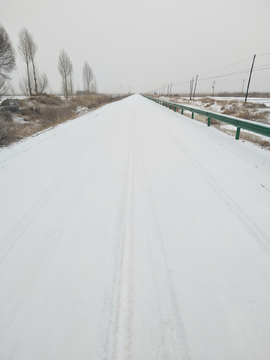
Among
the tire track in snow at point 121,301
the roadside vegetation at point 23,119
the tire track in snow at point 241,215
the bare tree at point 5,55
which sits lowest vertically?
the tire track in snow at point 121,301

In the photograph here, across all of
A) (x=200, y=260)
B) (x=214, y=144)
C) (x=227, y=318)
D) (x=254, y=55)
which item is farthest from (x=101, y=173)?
(x=254, y=55)

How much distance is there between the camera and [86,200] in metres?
3.58

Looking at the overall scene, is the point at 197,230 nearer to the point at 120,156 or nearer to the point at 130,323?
the point at 130,323

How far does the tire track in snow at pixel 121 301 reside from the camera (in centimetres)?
157

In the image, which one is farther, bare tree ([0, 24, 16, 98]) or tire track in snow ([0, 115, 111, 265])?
bare tree ([0, 24, 16, 98])

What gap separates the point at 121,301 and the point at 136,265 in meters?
0.44

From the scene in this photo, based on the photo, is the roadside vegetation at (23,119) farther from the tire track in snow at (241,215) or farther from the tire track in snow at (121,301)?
the tire track in snow at (241,215)

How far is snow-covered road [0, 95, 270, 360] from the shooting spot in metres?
1.61

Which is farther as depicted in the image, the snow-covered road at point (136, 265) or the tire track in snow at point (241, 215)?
the tire track in snow at point (241, 215)

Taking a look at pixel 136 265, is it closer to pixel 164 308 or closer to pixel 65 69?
pixel 164 308

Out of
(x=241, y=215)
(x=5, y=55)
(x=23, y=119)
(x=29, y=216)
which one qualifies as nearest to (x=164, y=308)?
(x=241, y=215)

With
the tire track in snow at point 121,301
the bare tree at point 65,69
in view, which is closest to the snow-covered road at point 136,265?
the tire track in snow at point 121,301

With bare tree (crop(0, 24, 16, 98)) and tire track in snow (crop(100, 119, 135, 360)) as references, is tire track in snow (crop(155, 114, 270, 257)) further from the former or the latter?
bare tree (crop(0, 24, 16, 98))

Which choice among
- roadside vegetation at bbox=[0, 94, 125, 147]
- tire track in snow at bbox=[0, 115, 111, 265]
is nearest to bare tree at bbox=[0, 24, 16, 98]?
roadside vegetation at bbox=[0, 94, 125, 147]
